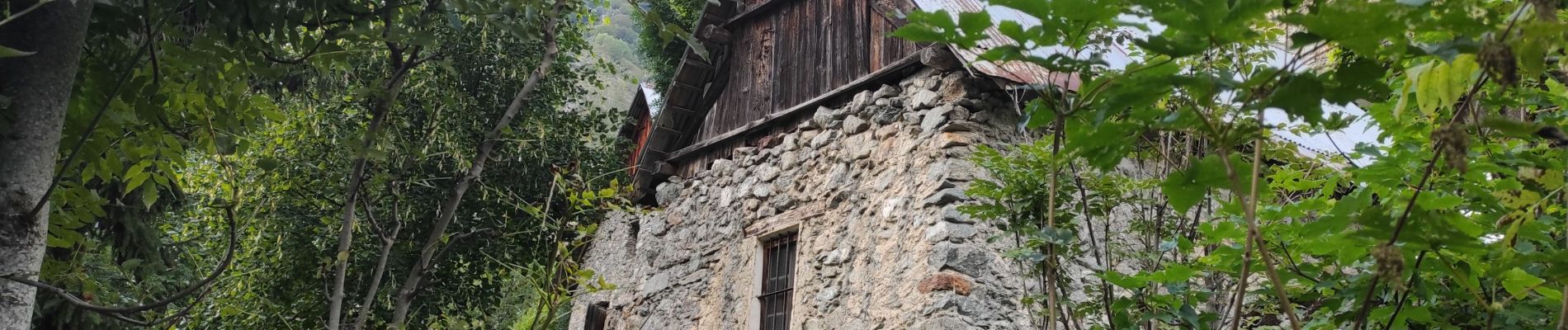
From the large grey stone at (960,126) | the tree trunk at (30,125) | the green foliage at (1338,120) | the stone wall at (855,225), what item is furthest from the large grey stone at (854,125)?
the tree trunk at (30,125)

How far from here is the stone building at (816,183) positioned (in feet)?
17.4

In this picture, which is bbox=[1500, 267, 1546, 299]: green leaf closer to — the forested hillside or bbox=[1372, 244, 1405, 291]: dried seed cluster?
bbox=[1372, 244, 1405, 291]: dried seed cluster

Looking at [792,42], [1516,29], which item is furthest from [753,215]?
[1516,29]

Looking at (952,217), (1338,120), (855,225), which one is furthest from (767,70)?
(1338,120)

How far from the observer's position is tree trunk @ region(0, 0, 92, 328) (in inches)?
74.4

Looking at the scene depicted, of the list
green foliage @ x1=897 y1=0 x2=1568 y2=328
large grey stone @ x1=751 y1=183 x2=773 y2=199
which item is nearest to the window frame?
large grey stone @ x1=751 y1=183 x2=773 y2=199

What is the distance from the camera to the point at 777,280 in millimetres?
6598

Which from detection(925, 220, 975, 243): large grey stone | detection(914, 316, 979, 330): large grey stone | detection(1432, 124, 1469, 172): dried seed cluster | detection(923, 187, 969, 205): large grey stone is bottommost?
detection(1432, 124, 1469, 172): dried seed cluster

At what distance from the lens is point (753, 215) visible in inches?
274

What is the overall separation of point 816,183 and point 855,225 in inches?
23.9

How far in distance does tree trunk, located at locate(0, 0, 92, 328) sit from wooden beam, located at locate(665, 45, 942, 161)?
174 inches

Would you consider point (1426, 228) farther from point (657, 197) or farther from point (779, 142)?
point (657, 197)

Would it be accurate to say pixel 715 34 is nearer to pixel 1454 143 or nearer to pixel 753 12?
pixel 753 12

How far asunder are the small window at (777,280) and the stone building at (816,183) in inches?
0.5
